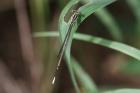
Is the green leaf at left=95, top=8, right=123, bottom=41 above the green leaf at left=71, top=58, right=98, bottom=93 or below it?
above

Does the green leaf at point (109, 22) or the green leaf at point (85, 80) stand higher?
the green leaf at point (109, 22)

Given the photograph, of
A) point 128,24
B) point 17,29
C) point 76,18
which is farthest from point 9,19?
point 76,18

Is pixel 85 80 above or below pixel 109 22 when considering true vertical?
below

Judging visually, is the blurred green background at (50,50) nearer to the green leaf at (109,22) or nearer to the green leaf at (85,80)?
the green leaf at (109,22)

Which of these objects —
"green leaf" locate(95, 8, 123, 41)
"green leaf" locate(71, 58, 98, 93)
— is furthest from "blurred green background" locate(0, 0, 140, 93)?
"green leaf" locate(71, 58, 98, 93)

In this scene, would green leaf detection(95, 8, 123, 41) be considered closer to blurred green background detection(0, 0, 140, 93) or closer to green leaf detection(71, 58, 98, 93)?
blurred green background detection(0, 0, 140, 93)

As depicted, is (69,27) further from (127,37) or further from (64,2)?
(127,37)

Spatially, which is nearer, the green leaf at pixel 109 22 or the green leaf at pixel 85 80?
the green leaf at pixel 85 80

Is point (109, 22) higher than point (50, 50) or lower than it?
higher

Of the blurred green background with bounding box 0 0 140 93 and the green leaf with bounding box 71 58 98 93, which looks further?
the blurred green background with bounding box 0 0 140 93

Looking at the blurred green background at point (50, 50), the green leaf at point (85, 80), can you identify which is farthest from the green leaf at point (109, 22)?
the green leaf at point (85, 80)

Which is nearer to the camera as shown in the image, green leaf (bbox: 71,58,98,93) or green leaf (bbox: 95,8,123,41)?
green leaf (bbox: 71,58,98,93)

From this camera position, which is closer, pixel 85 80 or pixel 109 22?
pixel 85 80
